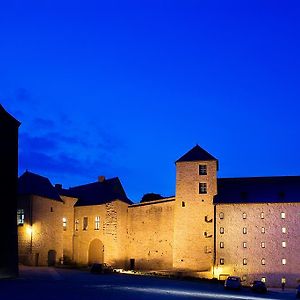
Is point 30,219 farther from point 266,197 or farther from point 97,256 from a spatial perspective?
point 266,197

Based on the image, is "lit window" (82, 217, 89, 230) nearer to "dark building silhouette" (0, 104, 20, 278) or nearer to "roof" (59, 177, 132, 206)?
"roof" (59, 177, 132, 206)

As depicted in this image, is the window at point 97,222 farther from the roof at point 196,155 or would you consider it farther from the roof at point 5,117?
the roof at point 5,117

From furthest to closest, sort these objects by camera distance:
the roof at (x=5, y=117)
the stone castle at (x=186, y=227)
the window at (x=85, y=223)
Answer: the window at (x=85, y=223) → the stone castle at (x=186, y=227) → the roof at (x=5, y=117)

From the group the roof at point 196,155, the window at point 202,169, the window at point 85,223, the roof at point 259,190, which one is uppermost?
the roof at point 196,155

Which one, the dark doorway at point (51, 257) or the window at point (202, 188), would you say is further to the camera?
the window at point (202, 188)

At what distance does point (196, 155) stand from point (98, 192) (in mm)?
12479

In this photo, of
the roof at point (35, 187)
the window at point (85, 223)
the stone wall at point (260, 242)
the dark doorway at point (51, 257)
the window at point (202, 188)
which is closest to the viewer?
the stone wall at point (260, 242)

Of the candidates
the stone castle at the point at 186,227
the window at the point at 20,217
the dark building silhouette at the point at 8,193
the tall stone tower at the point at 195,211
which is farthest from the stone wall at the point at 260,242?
the dark building silhouette at the point at 8,193

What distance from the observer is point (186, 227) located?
58.0 m

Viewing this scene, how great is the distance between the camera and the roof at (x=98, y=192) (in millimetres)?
64500

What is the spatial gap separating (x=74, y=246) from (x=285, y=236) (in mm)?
22101

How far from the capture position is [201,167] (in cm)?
5975

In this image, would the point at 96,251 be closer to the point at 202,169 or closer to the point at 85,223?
the point at 85,223

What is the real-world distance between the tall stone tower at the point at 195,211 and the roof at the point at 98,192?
308 inches
